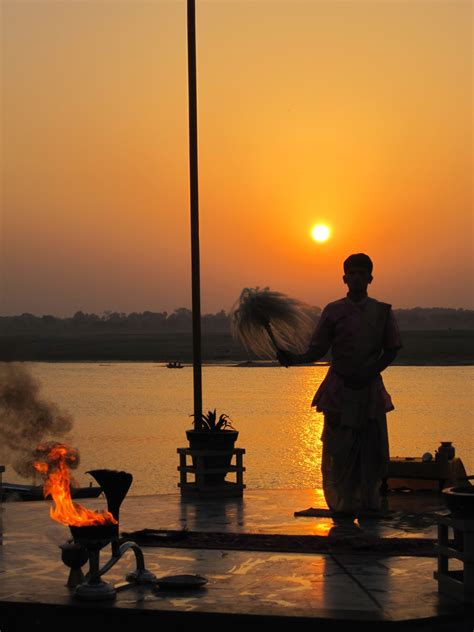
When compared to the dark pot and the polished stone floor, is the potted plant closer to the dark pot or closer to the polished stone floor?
the polished stone floor

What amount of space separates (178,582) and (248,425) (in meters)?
59.9

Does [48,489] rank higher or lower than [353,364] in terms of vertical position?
lower

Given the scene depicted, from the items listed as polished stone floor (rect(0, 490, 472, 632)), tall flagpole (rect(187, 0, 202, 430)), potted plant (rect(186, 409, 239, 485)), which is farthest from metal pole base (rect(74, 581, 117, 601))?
tall flagpole (rect(187, 0, 202, 430))

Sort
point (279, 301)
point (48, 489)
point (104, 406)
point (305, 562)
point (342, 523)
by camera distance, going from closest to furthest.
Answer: point (48, 489) → point (305, 562) → point (342, 523) → point (279, 301) → point (104, 406)

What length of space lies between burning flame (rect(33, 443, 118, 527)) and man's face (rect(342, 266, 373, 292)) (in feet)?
13.1

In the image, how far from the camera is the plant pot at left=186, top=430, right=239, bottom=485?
14.0m

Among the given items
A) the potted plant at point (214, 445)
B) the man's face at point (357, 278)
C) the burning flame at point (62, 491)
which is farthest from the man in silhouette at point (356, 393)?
the burning flame at point (62, 491)

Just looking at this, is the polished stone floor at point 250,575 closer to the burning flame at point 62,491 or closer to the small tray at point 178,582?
the small tray at point 178,582

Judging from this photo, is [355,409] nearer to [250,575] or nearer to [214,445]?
[214,445]

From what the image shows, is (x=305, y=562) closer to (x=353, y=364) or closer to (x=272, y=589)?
(x=272, y=589)

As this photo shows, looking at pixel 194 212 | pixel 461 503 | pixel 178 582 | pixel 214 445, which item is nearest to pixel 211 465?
pixel 214 445

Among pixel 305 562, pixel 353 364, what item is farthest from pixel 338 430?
pixel 305 562

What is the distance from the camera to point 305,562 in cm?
972

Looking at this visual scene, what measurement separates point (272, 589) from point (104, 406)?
264ft
